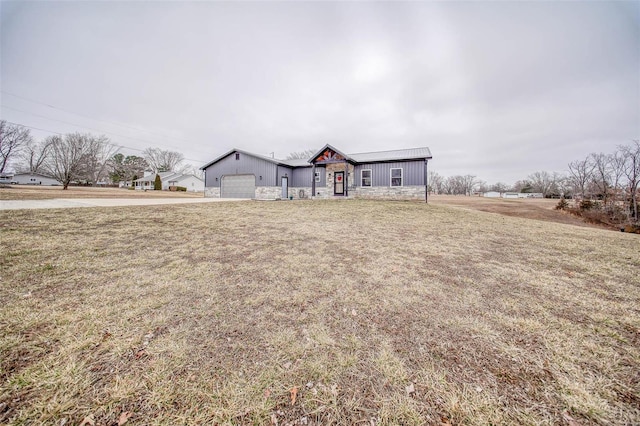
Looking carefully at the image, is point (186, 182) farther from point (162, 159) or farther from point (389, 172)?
point (389, 172)

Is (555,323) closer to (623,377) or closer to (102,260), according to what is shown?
(623,377)

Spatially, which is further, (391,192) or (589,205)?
(589,205)

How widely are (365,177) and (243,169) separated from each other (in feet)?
36.3

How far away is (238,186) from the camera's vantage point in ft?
65.2

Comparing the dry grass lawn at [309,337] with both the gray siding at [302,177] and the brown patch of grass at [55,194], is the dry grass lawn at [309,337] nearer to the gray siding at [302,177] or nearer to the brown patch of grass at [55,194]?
the brown patch of grass at [55,194]

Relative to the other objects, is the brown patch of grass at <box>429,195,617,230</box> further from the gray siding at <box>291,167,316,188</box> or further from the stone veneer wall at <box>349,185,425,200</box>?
the gray siding at <box>291,167,316,188</box>

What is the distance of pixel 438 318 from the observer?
2.46m

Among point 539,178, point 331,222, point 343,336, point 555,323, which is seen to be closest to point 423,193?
point 331,222

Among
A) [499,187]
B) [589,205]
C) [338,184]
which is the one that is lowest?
[589,205]

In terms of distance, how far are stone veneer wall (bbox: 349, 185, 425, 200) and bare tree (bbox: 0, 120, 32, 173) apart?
186ft

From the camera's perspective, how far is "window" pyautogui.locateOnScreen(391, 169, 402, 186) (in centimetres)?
1598

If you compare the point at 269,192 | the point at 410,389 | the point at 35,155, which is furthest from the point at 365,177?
the point at 35,155

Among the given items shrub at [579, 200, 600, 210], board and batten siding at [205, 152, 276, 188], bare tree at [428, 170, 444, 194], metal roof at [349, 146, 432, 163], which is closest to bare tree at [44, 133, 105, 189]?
board and batten siding at [205, 152, 276, 188]

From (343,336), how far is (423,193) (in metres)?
15.4
